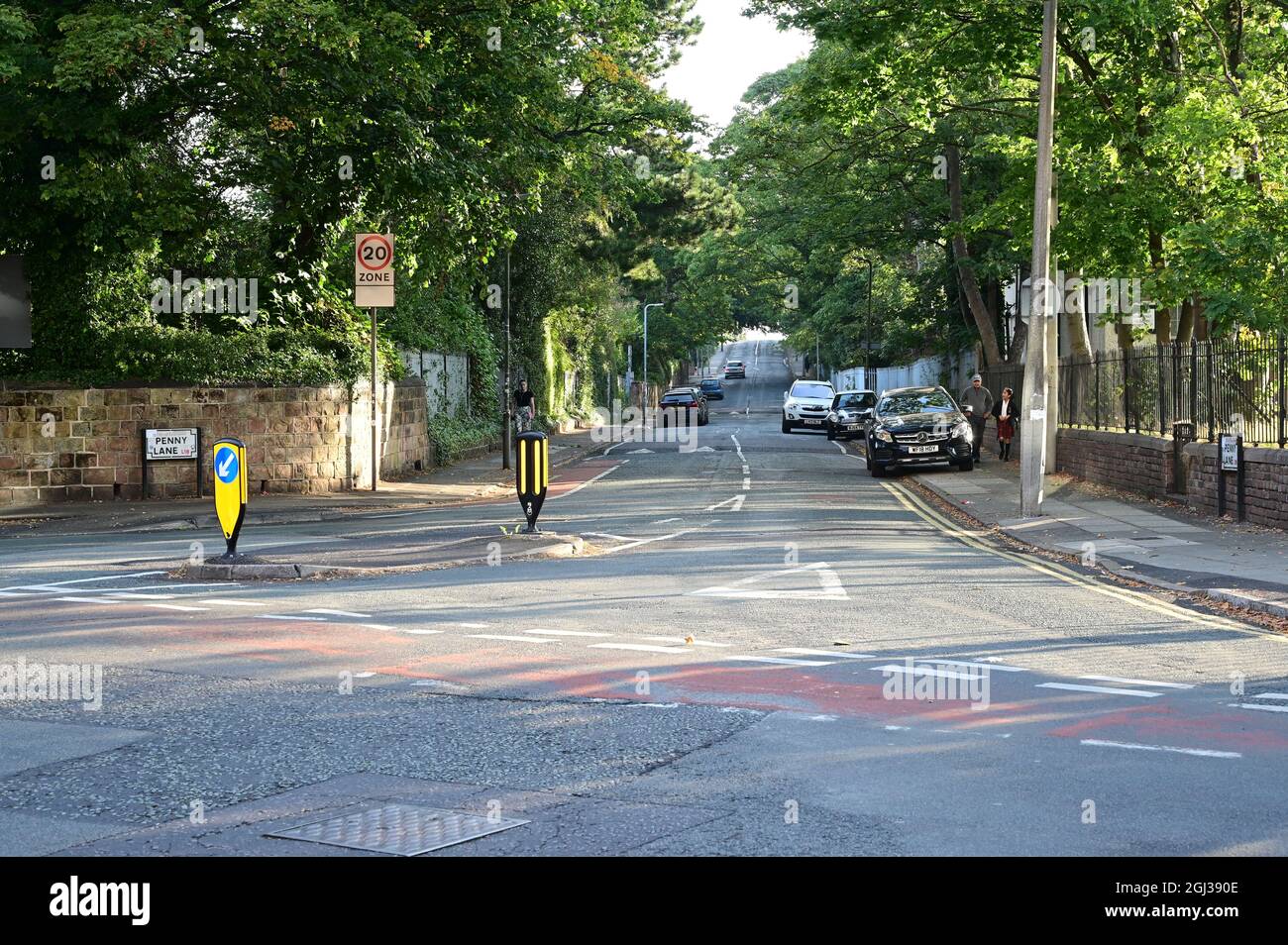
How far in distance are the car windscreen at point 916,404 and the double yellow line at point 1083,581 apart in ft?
28.5

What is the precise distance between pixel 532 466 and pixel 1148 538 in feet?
24.9

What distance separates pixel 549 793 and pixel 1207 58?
24.0m

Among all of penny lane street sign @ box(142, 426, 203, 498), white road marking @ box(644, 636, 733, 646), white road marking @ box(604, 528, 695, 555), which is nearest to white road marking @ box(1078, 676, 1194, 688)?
white road marking @ box(644, 636, 733, 646)

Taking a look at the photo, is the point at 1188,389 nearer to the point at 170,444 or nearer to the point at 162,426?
the point at 170,444

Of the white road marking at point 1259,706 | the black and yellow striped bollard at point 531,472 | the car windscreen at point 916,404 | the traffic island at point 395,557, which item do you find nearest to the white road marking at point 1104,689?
the white road marking at point 1259,706

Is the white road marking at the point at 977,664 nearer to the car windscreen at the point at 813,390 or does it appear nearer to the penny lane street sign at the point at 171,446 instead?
the penny lane street sign at the point at 171,446

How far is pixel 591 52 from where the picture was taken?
2992 cm

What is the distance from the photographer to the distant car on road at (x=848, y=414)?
4672 cm

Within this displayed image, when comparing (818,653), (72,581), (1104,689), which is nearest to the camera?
(1104,689)

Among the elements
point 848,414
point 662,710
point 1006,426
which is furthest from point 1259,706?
point 848,414

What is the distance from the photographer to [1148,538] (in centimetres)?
1769

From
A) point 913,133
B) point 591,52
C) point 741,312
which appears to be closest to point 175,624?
point 591,52

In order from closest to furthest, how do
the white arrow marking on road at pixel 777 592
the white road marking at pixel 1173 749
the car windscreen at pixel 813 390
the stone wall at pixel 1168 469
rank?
1. the white road marking at pixel 1173 749
2. the white arrow marking on road at pixel 777 592
3. the stone wall at pixel 1168 469
4. the car windscreen at pixel 813 390

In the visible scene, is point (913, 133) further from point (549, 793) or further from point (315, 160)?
point (549, 793)
